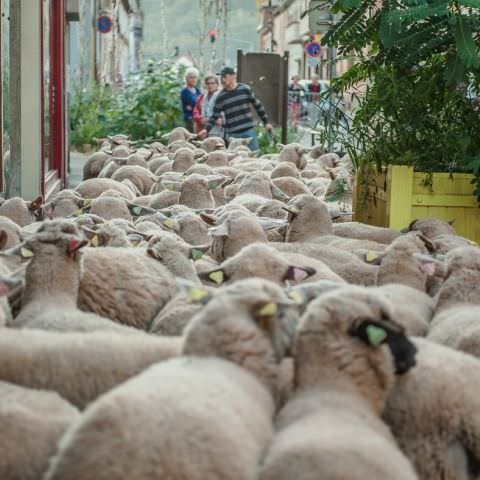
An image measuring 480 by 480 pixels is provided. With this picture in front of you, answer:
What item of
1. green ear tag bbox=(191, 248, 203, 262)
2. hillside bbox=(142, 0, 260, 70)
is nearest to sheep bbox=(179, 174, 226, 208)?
green ear tag bbox=(191, 248, 203, 262)

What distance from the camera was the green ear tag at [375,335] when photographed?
4168 millimetres

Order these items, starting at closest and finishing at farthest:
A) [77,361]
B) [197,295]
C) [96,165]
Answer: [77,361]
[197,295]
[96,165]

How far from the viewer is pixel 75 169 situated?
70.1 feet

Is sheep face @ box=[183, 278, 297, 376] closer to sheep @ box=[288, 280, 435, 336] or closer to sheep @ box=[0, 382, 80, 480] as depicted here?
sheep @ box=[288, 280, 435, 336]

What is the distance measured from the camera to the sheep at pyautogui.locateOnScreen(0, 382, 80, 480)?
3691mm

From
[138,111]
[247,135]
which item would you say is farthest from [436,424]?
[138,111]

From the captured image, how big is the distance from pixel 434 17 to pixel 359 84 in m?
1.75

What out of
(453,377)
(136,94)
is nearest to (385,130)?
(453,377)

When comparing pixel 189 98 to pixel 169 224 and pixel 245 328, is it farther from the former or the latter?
pixel 245 328

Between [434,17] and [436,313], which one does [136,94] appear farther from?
[436,313]

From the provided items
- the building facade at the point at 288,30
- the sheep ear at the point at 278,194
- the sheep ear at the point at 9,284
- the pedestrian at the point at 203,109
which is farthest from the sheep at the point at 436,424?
the building facade at the point at 288,30

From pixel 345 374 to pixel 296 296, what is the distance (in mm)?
603

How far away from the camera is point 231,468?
341 cm

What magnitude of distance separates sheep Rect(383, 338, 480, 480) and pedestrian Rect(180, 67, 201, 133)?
19.9m
